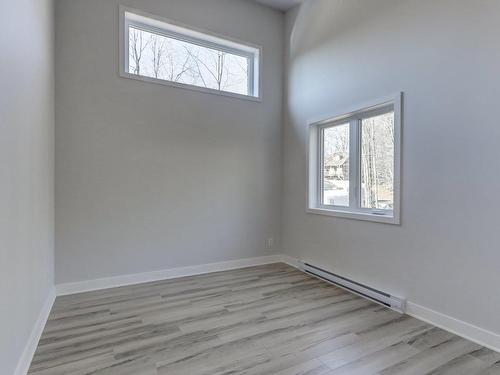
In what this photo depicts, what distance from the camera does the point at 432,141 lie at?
7.67 ft

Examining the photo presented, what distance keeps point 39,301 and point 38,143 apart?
120 centimetres

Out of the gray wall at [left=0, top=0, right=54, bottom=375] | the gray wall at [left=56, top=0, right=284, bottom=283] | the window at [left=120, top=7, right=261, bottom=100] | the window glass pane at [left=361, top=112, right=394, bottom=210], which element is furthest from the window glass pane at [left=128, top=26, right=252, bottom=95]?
the window glass pane at [left=361, top=112, right=394, bottom=210]

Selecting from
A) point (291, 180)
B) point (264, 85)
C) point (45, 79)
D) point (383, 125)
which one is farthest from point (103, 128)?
point (383, 125)

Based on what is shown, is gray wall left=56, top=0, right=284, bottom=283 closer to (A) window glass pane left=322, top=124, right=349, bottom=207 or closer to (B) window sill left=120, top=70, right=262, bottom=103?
(B) window sill left=120, top=70, right=262, bottom=103

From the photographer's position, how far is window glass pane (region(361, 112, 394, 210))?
2816 mm

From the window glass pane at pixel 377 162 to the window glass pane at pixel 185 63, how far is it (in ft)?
5.89

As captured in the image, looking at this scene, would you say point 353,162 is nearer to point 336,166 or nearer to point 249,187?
point 336,166

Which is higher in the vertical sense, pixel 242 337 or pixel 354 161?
pixel 354 161

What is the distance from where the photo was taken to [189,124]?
3520 mm

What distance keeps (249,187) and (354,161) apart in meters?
1.43

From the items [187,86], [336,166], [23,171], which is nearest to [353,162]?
[336,166]

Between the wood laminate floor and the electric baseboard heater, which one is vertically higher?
the electric baseboard heater

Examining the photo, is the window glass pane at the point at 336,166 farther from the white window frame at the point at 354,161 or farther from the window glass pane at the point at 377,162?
the window glass pane at the point at 377,162

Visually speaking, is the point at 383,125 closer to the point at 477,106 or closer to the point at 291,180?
the point at 477,106
